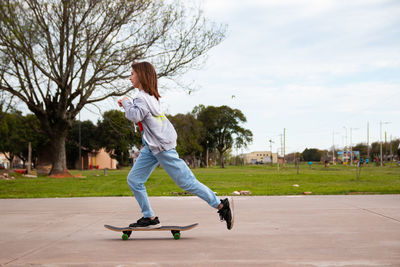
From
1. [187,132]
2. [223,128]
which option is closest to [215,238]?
[187,132]

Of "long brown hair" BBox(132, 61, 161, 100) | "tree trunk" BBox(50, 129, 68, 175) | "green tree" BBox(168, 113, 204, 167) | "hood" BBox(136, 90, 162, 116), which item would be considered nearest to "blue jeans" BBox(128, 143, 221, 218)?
"hood" BBox(136, 90, 162, 116)

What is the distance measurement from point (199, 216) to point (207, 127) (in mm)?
70669

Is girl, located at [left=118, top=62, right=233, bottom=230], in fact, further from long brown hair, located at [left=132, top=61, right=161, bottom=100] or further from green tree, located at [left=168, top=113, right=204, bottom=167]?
green tree, located at [left=168, top=113, right=204, bottom=167]

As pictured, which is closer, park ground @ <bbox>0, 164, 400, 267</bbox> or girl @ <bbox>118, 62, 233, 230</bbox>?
park ground @ <bbox>0, 164, 400, 267</bbox>

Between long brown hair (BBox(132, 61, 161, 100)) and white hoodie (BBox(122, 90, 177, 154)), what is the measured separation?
0.08m

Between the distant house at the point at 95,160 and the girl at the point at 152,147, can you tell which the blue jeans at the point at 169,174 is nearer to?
the girl at the point at 152,147

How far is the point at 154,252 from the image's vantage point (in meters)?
3.94

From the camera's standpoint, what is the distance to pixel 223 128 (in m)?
78.1

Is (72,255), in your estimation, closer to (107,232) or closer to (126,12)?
(107,232)

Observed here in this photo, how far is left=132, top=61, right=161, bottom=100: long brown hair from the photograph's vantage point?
4648mm

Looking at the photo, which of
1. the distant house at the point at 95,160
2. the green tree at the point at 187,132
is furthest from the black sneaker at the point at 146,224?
the distant house at the point at 95,160

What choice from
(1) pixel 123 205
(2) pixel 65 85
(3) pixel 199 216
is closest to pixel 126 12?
(2) pixel 65 85

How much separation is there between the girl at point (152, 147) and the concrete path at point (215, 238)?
0.37 metres

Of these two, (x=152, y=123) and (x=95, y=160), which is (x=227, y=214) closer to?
(x=152, y=123)
